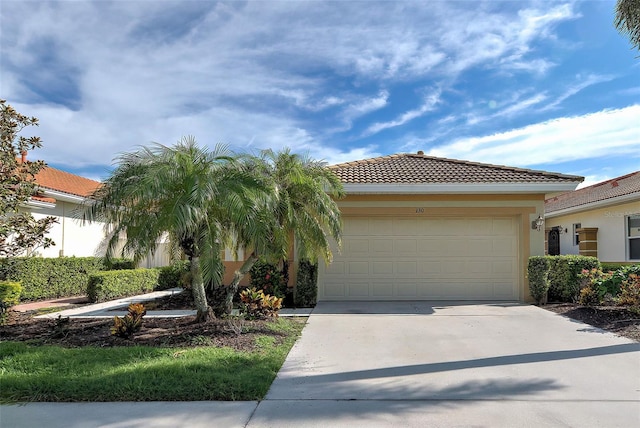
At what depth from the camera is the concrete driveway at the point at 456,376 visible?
3986 mm

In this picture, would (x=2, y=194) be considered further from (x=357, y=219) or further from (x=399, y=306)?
(x=399, y=306)

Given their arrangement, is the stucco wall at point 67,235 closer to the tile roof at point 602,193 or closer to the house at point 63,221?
the house at point 63,221

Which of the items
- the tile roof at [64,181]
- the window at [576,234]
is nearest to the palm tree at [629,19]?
the window at [576,234]

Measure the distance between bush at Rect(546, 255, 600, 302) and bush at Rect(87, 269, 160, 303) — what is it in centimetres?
1227

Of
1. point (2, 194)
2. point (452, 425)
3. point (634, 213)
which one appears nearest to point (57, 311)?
point (2, 194)

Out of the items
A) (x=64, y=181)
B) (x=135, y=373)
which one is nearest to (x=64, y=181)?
(x=64, y=181)

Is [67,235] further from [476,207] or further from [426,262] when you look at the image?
[476,207]

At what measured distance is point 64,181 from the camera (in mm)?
19828

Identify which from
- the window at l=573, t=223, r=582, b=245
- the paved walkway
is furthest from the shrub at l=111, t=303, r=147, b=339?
the window at l=573, t=223, r=582, b=245

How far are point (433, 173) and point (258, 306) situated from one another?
6341 mm

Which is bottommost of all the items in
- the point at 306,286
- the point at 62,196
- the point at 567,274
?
the point at 306,286

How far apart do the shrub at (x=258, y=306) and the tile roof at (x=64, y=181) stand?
464 inches

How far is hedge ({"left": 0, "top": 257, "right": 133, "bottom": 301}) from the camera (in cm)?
1123

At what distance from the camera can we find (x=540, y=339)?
22.9 feet
